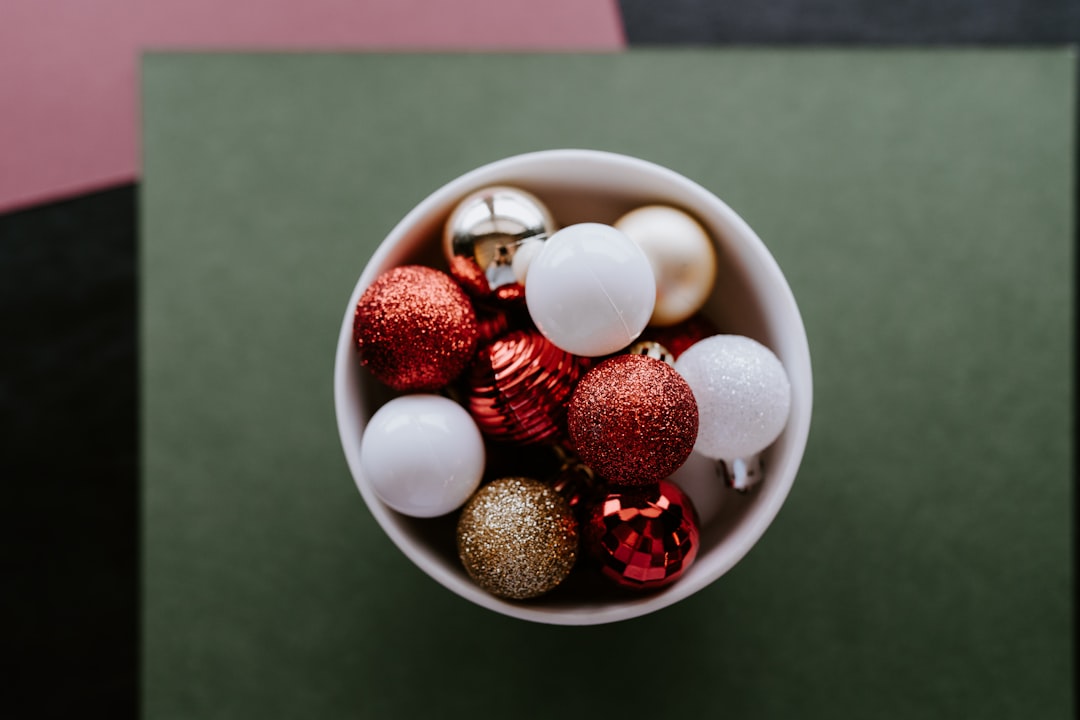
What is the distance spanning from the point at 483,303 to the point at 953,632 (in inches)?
21.0

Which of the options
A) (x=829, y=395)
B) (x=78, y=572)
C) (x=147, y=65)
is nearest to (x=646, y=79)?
(x=829, y=395)

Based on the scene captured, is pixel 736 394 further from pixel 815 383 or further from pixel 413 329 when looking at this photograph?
pixel 815 383

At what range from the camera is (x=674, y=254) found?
0.47 metres

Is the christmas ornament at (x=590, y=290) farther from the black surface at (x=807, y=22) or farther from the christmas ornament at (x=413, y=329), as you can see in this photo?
the black surface at (x=807, y=22)

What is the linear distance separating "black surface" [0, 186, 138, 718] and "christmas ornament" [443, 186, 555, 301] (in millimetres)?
625

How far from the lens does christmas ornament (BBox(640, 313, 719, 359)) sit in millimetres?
510

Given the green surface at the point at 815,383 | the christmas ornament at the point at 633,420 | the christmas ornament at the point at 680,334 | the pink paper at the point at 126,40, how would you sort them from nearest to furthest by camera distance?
the christmas ornament at the point at 633,420, the christmas ornament at the point at 680,334, the green surface at the point at 815,383, the pink paper at the point at 126,40

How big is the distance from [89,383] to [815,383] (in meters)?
0.81

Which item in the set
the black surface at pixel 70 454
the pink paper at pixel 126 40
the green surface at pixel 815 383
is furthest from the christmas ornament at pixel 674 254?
the black surface at pixel 70 454

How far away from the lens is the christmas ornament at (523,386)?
44cm

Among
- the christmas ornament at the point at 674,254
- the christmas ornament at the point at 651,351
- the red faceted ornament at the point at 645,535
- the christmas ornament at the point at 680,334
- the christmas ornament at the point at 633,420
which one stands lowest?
the red faceted ornament at the point at 645,535

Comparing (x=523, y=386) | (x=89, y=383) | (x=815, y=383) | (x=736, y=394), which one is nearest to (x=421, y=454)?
(x=523, y=386)

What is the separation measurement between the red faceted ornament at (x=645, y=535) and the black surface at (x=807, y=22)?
61 centimetres

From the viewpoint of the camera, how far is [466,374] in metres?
0.47
